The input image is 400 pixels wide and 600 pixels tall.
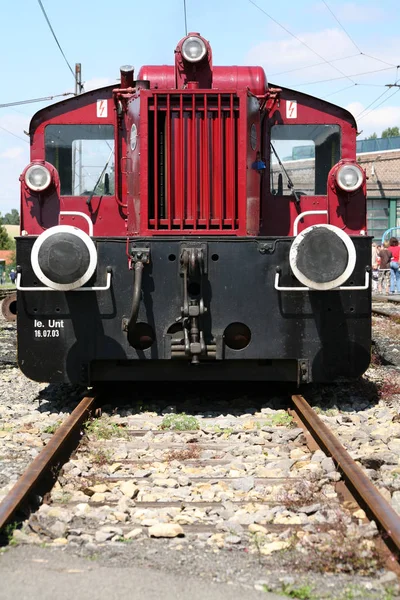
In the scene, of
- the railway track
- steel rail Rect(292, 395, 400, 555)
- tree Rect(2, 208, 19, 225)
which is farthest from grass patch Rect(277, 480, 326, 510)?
tree Rect(2, 208, 19, 225)

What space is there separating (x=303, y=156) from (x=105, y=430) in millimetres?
3418

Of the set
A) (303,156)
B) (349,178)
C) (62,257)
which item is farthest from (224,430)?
(303,156)

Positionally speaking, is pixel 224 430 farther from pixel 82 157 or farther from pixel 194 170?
pixel 82 157

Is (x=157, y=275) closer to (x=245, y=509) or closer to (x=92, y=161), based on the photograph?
(x=92, y=161)

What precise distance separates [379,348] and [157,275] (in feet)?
19.3

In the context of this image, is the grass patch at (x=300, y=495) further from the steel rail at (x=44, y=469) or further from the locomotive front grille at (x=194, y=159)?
the locomotive front grille at (x=194, y=159)

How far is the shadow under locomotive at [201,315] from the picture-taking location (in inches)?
258

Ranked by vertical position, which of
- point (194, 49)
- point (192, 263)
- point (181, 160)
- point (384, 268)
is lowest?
point (384, 268)

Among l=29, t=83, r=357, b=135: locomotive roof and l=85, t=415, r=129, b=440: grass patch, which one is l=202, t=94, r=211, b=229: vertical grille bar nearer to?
l=29, t=83, r=357, b=135: locomotive roof

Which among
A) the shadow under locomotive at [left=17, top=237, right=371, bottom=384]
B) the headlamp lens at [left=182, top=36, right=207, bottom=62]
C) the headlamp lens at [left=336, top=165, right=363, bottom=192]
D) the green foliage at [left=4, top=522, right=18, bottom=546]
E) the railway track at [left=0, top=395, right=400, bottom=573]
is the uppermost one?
the headlamp lens at [left=182, top=36, right=207, bottom=62]

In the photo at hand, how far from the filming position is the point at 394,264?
25250 millimetres

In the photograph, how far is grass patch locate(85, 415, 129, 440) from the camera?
5.97 metres

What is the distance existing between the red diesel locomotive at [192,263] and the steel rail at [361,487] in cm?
93

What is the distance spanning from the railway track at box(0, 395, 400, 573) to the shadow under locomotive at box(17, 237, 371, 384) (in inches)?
23.7
